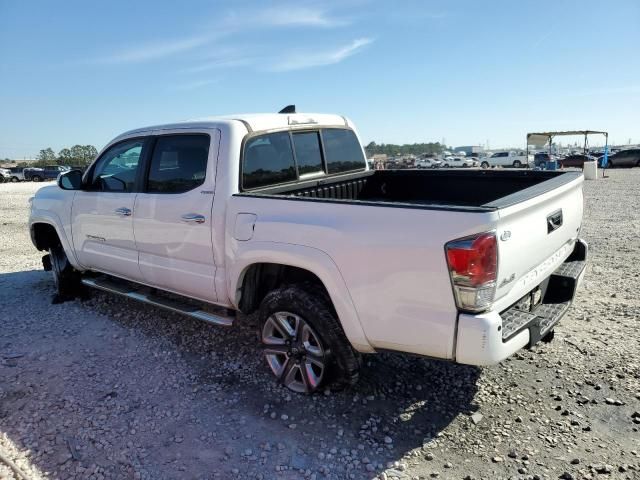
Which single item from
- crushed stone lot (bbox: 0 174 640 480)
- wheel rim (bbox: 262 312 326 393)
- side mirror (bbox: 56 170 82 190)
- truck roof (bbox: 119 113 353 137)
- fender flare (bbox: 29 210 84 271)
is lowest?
crushed stone lot (bbox: 0 174 640 480)

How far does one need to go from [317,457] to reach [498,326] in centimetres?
129

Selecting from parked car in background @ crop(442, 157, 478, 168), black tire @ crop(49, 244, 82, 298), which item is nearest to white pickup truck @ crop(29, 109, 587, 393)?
black tire @ crop(49, 244, 82, 298)

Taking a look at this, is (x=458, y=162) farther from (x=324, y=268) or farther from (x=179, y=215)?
(x=324, y=268)

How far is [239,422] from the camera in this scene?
3.14 meters

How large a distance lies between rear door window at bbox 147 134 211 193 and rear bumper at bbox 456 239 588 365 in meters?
2.32

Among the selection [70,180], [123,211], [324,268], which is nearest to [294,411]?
[324,268]

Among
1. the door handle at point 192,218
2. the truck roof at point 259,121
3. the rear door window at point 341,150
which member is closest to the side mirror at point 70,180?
the truck roof at point 259,121

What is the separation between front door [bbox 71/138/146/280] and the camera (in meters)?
4.41

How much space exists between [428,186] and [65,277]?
14.2 feet

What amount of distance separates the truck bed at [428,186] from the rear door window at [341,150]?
0.14 meters

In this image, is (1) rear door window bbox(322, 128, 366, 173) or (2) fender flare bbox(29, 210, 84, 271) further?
(2) fender flare bbox(29, 210, 84, 271)

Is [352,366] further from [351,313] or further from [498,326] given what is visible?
[498,326]

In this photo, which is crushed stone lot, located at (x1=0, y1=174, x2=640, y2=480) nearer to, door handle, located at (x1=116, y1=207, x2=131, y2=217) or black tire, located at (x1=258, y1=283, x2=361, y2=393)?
black tire, located at (x1=258, y1=283, x2=361, y2=393)

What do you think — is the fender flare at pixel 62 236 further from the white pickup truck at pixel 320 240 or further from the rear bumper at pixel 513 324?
the rear bumper at pixel 513 324
